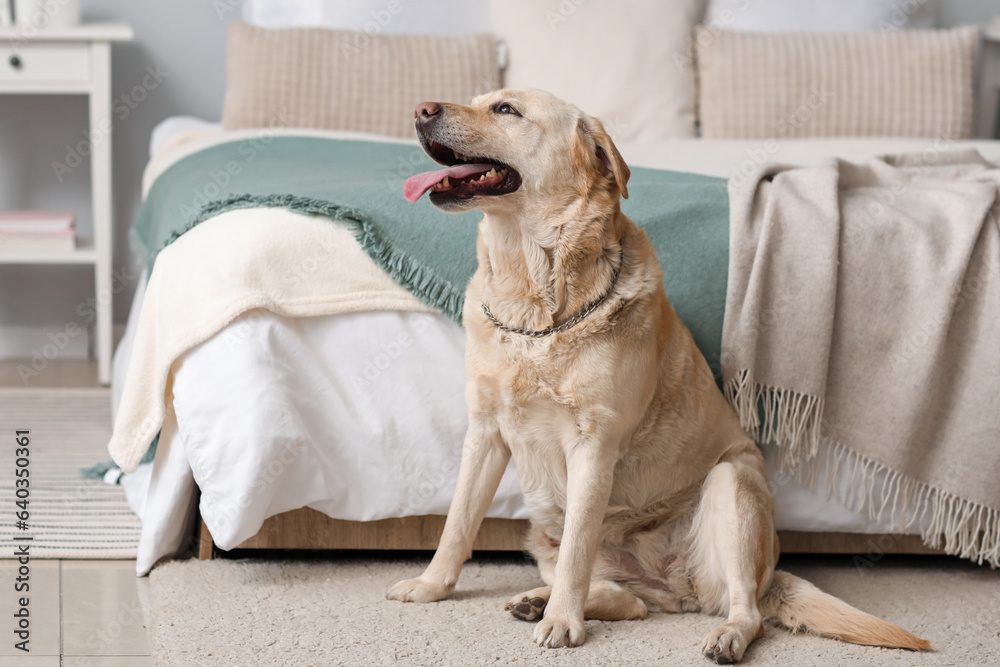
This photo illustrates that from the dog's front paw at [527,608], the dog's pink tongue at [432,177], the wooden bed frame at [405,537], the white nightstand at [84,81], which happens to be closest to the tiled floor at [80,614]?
the wooden bed frame at [405,537]

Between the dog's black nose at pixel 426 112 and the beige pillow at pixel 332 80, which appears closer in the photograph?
the dog's black nose at pixel 426 112

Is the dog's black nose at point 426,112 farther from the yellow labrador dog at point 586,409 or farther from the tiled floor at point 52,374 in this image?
the tiled floor at point 52,374

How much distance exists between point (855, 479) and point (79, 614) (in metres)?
1.30

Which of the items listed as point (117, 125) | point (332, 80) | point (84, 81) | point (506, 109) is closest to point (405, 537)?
point (506, 109)

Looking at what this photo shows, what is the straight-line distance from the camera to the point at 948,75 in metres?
2.94

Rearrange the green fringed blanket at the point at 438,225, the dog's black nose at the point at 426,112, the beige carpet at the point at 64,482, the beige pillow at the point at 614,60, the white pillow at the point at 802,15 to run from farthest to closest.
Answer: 1. the white pillow at the point at 802,15
2. the beige pillow at the point at 614,60
3. the beige carpet at the point at 64,482
4. the green fringed blanket at the point at 438,225
5. the dog's black nose at the point at 426,112

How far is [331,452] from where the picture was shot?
1.51 m

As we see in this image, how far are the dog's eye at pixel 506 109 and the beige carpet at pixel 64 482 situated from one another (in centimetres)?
101

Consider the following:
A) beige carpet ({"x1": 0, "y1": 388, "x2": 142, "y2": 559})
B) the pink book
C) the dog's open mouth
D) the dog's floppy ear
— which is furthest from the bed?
the pink book

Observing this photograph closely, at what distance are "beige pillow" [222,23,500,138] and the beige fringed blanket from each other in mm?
1438

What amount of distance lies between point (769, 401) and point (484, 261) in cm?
57

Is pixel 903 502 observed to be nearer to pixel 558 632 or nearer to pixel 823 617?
pixel 823 617

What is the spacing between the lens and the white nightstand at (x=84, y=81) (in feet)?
9.03

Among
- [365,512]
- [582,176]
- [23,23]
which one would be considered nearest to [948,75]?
[582,176]
